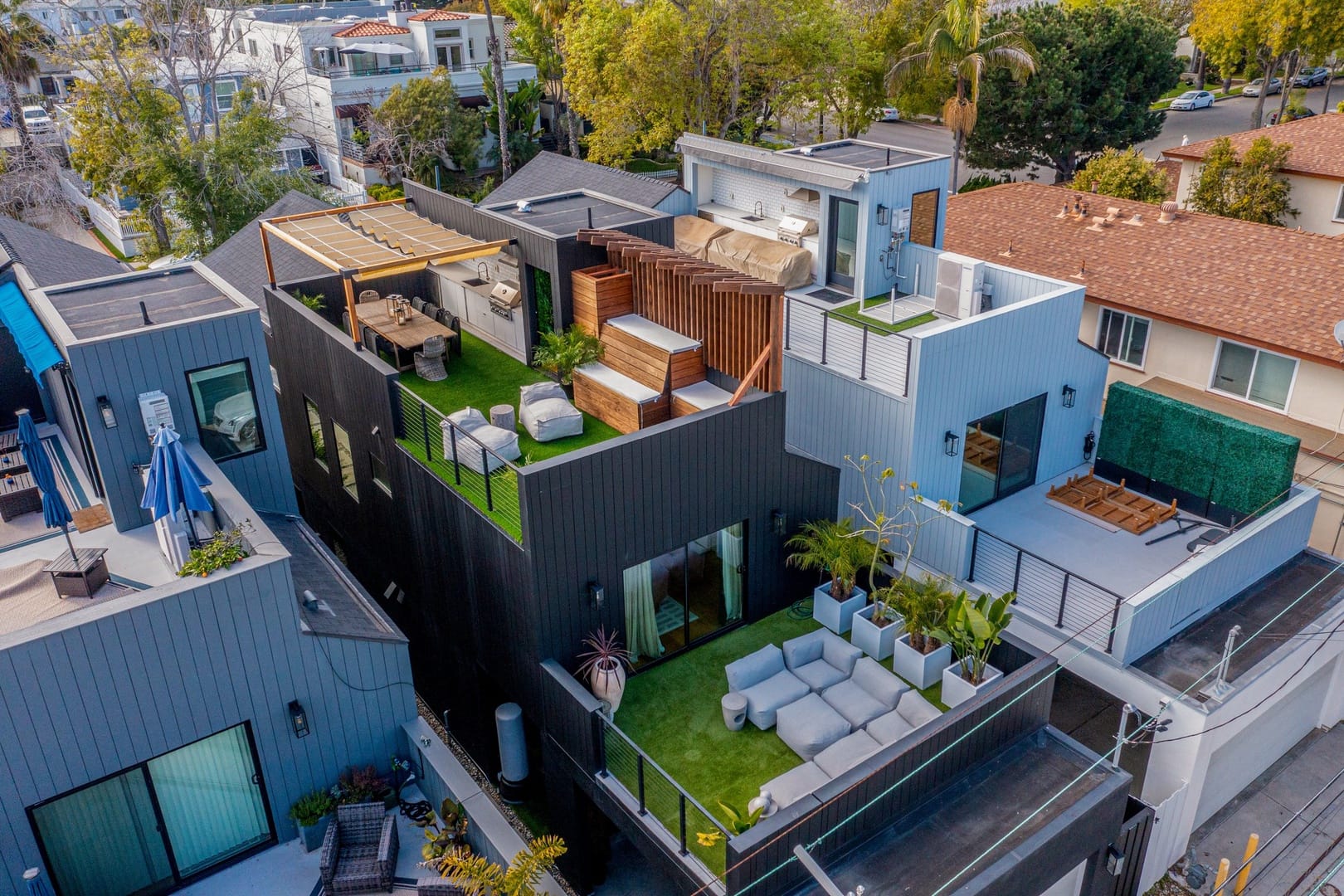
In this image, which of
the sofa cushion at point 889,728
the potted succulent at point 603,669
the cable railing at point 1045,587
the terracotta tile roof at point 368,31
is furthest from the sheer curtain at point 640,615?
the terracotta tile roof at point 368,31

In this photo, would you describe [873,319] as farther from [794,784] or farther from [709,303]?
[794,784]

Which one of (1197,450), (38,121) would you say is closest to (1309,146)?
(1197,450)

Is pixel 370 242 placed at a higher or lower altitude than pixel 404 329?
higher

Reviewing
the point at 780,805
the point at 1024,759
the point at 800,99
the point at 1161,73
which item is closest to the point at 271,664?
the point at 780,805

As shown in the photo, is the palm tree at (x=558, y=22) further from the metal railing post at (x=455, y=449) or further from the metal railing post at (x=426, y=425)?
the metal railing post at (x=455, y=449)

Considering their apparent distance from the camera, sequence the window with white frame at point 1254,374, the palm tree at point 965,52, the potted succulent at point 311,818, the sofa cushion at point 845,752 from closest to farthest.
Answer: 1. the sofa cushion at point 845,752
2. the potted succulent at point 311,818
3. the window with white frame at point 1254,374
4. the palm tree at point 965,52

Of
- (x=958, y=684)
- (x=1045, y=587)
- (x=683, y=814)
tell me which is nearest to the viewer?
(x=683, y=814)
